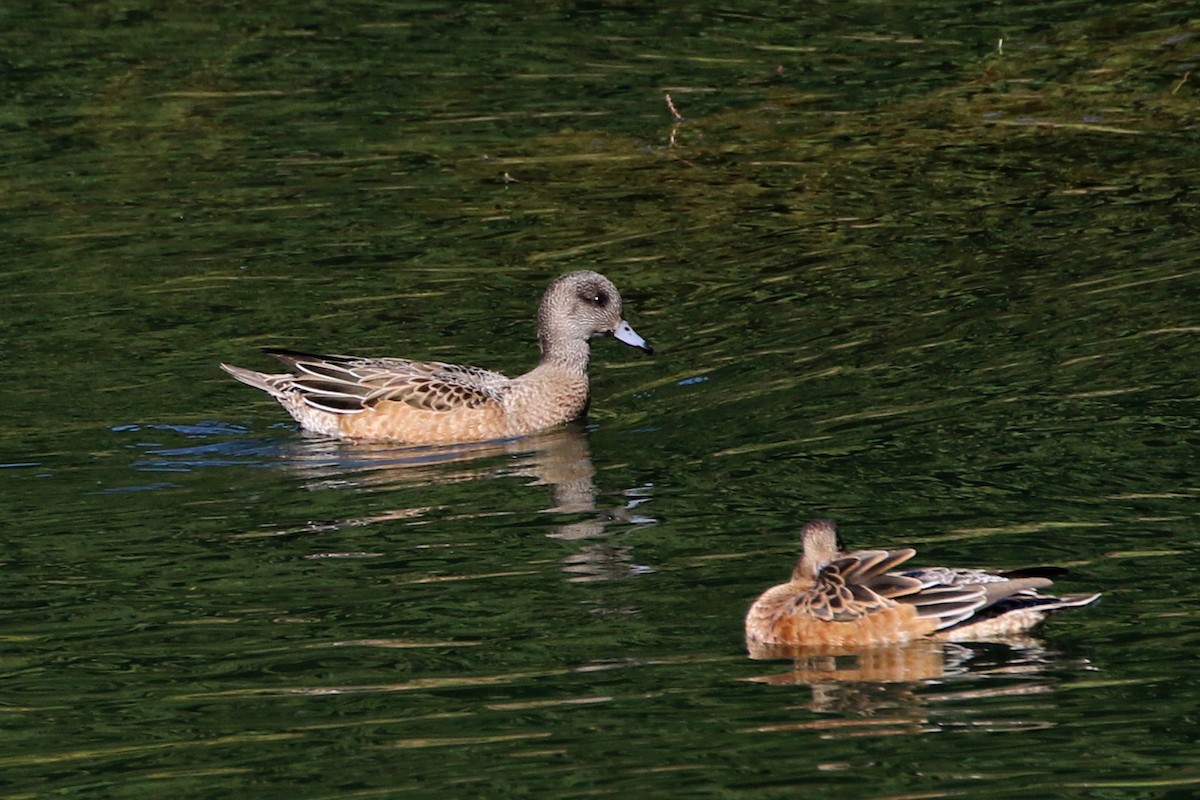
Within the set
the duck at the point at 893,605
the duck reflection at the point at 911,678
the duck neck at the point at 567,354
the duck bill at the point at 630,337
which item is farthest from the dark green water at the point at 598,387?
the duck neck at the point at 567,354

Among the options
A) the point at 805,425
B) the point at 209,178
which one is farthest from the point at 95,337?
the point at 805,425

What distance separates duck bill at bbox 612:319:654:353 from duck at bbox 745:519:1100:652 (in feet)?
15.0

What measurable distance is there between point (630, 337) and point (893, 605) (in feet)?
16.5

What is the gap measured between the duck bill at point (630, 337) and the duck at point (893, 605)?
→ 456 cm

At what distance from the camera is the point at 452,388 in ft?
43.0

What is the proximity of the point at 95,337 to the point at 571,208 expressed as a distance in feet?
13.8

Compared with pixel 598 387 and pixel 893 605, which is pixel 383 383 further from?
pixel 893 605

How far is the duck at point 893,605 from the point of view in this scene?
8.58m

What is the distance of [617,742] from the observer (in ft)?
25.6

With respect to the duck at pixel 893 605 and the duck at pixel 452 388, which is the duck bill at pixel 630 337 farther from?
the duck at pixel 893 605

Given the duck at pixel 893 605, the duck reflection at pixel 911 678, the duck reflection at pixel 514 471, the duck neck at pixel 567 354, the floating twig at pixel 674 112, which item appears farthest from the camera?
the floating twig at pixel 674 112

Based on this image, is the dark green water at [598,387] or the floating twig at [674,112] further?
the floating twig at [674,112]

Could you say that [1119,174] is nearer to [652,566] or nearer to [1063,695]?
[652,566]

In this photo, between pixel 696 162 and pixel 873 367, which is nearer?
pixel 873 367
